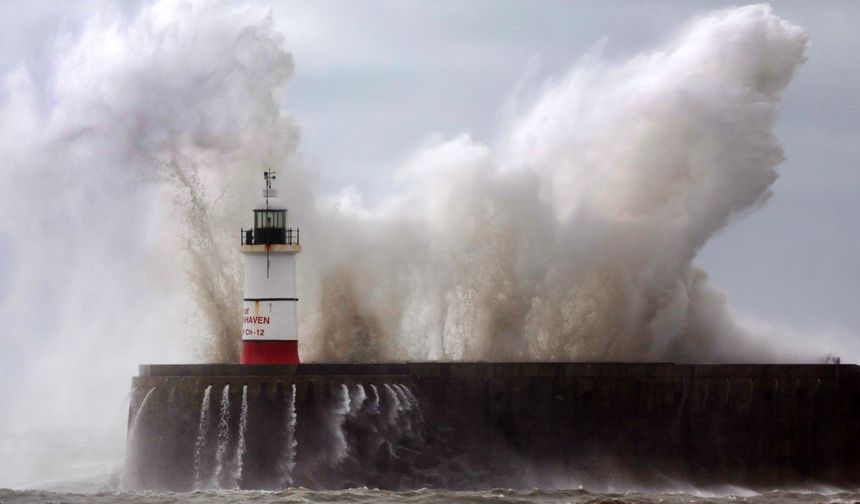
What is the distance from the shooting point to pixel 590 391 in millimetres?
36188

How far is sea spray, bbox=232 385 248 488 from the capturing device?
111ft

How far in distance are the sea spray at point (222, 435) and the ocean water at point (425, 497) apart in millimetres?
714

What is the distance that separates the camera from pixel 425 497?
108 ft

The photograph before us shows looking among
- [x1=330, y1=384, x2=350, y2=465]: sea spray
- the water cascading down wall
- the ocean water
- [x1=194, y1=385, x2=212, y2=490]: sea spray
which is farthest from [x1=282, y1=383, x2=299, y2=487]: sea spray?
[x1=194, y1=385, x2=212, y2=490]: sea spray

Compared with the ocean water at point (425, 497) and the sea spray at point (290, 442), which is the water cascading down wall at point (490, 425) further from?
the ocean water at point (425, 497)

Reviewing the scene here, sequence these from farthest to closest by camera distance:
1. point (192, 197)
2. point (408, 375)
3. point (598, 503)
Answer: point (192, 197) → point (408, 375) → point (598, 503)

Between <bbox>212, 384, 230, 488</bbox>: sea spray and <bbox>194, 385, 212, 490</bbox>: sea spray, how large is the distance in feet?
0.87

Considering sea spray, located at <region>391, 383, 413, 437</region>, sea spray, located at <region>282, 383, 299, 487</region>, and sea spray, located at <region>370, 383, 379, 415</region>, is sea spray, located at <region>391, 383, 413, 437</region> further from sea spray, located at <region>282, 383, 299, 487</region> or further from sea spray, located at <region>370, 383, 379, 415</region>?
sea spray, located at <region>282, 383, 299, 487</region>

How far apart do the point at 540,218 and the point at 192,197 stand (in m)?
8.11

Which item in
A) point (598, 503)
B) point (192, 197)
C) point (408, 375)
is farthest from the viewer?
point (192, 197)

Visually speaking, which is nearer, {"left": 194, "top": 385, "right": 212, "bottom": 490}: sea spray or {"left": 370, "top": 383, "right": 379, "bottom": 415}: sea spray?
{"left": 194, "top": 385, "right": 212, "bottom": 490}: sea spray

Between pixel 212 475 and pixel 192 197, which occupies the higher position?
pixel 192 197

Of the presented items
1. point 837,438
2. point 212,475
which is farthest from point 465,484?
point 837,438

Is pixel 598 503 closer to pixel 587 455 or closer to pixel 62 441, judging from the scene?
pixel 587 455
